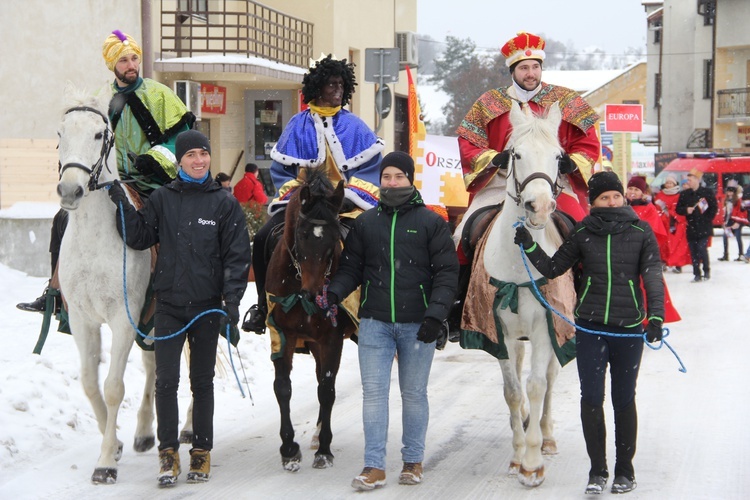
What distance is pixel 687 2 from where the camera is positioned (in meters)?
51.7

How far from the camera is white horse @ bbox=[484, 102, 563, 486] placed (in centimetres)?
600

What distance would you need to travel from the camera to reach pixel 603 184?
6000mm

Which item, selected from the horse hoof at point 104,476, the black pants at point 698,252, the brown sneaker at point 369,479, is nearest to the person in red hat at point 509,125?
the brown sneaker at point 369,479

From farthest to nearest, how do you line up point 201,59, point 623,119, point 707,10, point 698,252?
point 707,10 → point 623,119 → point 201,59 → point 698,252

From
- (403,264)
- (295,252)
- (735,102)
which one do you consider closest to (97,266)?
(295,252)

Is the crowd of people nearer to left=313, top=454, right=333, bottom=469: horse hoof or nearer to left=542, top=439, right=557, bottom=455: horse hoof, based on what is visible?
left=313, top=454, right=333, bottom=469: horse hoof

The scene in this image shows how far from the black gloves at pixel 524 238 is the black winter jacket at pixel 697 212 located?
43.4 ft

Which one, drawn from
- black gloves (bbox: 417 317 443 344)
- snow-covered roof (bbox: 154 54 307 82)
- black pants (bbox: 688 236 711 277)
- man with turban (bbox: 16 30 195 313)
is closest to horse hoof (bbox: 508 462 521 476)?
black gloves (bbox: 417 317 443 344)

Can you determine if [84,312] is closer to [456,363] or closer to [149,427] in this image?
[149,427]

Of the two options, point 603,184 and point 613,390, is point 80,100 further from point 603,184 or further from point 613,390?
point 613,390

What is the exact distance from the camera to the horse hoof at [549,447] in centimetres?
698

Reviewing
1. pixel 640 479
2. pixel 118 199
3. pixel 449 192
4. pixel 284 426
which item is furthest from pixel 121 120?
pixel 449 192

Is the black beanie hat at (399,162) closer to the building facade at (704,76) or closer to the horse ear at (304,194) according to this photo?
the horse ear at (304,194)

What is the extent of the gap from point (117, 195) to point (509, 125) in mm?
2917
